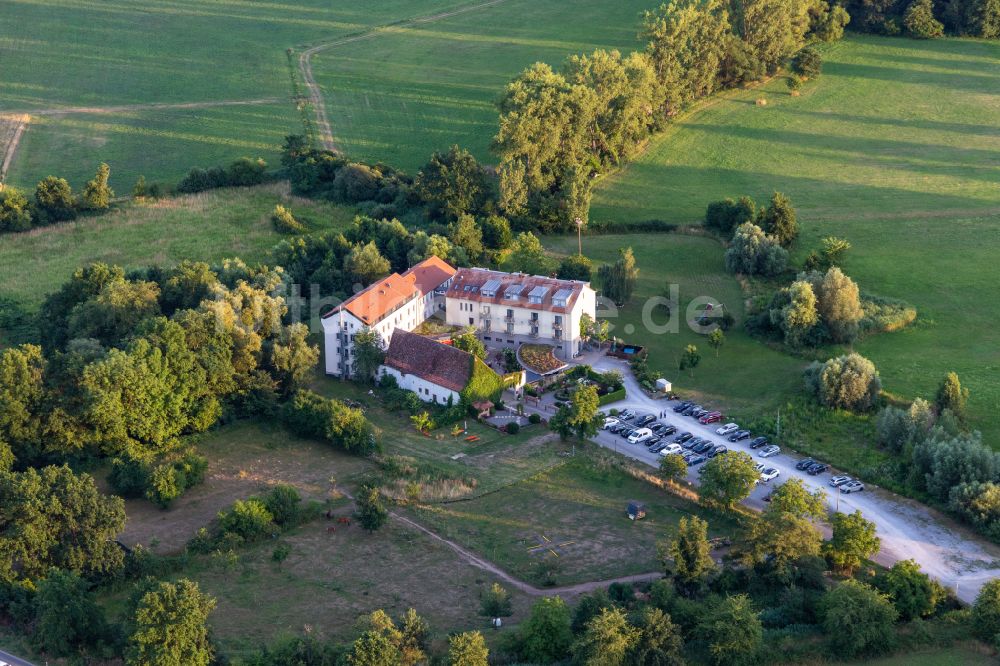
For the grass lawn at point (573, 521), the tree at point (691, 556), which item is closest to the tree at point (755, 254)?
the grass lawn at point (573, 521)

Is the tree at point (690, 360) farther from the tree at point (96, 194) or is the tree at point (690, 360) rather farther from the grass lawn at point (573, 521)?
the tree at point (96, 194)

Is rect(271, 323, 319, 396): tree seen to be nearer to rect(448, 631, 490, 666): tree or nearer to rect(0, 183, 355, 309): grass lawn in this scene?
rect(0, 183, 355, 309): grass lawn

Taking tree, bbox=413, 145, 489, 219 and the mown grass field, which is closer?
tree, bbox=413, 145, 489, 219

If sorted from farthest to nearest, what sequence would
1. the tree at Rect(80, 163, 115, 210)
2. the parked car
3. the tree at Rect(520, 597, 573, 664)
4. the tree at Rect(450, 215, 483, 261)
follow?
the tree at Rect(80, 163, 115, 210) → the tree at Rect(450, 215, 483, 261) → the parked car → the tree at Rect(520, 597, 573, 664)

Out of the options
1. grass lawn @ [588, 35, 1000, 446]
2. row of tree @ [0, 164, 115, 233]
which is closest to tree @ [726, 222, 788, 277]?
grass lawn @ [588, 35, 1000, 446]

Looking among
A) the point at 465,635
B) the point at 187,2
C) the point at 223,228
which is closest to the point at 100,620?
the point at 465,635

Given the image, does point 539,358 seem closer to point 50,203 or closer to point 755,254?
point 755,254
